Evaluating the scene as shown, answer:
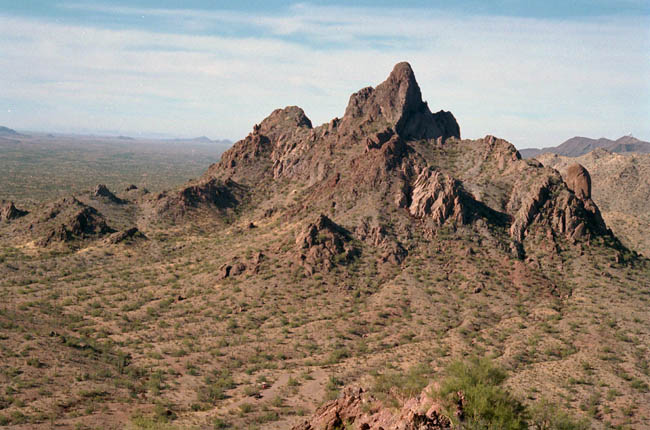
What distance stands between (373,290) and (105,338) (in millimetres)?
34238

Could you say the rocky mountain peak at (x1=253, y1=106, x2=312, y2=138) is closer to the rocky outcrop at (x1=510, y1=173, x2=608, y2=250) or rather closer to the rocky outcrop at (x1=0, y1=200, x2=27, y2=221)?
the rocky outcrop at (x1=0, y1=200, x2=27, y2=221)

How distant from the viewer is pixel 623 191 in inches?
5261

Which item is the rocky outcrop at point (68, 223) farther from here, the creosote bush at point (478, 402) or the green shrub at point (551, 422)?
the green shrub at point (551, 422)

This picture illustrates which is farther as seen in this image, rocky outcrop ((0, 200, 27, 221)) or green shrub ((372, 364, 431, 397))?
rocky outcrop ((0, 200, 27, 221))

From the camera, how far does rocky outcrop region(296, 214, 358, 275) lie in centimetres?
6425

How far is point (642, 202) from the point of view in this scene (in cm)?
12600

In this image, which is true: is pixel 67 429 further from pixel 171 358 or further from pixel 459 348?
pixel 459 348

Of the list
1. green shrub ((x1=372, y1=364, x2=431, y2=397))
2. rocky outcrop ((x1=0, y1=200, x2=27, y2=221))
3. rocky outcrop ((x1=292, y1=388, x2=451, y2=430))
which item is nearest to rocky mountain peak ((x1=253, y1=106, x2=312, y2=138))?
rocky outcrop ((x1=0, y1=200, x2=27, y2=221))

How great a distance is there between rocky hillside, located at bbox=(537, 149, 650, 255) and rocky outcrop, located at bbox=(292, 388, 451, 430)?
97.6 metres

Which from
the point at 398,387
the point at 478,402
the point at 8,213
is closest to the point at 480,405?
the point at 478,402

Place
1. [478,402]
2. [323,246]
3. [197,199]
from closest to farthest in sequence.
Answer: [478,402] → [323,246] → [197,199]

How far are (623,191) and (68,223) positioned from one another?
503 ft

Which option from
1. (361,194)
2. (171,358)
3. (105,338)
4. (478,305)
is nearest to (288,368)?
(171,358)

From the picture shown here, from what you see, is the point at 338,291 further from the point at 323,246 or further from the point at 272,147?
the point at 272,147
